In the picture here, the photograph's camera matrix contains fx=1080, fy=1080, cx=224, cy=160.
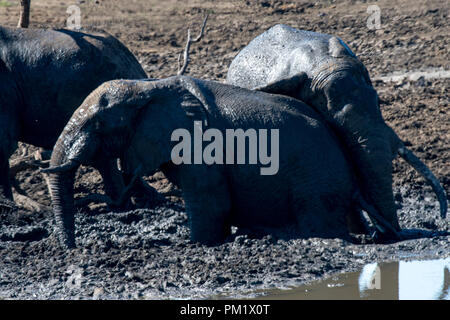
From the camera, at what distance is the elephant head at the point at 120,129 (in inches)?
342

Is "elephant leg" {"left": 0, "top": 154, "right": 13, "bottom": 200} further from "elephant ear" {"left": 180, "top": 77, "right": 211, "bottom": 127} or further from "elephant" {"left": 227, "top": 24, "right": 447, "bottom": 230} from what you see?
"elephant" {"left": 227, "top": 24, "right": 447, "bottom": 230}

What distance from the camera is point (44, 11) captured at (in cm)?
1644

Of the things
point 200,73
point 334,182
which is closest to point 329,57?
point 334,182

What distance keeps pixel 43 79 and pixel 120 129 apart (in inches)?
87.0

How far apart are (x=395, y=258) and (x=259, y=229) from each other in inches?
45.4

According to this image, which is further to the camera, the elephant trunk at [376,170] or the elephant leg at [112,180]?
the elephant leg at [112,180]

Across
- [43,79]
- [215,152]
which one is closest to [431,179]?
[215,152]

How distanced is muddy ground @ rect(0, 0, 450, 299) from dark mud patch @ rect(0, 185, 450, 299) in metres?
0.01

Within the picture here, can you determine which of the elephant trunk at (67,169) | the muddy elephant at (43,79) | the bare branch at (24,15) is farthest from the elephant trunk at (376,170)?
the bare branch at (24,15)

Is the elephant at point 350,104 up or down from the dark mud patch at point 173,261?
up

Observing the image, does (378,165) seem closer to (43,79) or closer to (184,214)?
(184,214)

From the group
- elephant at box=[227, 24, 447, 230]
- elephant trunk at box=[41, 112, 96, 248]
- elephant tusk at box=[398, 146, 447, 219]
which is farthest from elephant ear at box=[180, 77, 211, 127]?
elephant tusk at box=[398, 146, 447, 219]

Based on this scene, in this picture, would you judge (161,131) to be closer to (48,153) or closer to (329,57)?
(329,57)

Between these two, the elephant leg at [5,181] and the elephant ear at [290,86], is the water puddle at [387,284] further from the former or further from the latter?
the elephant leg at [5,181]
